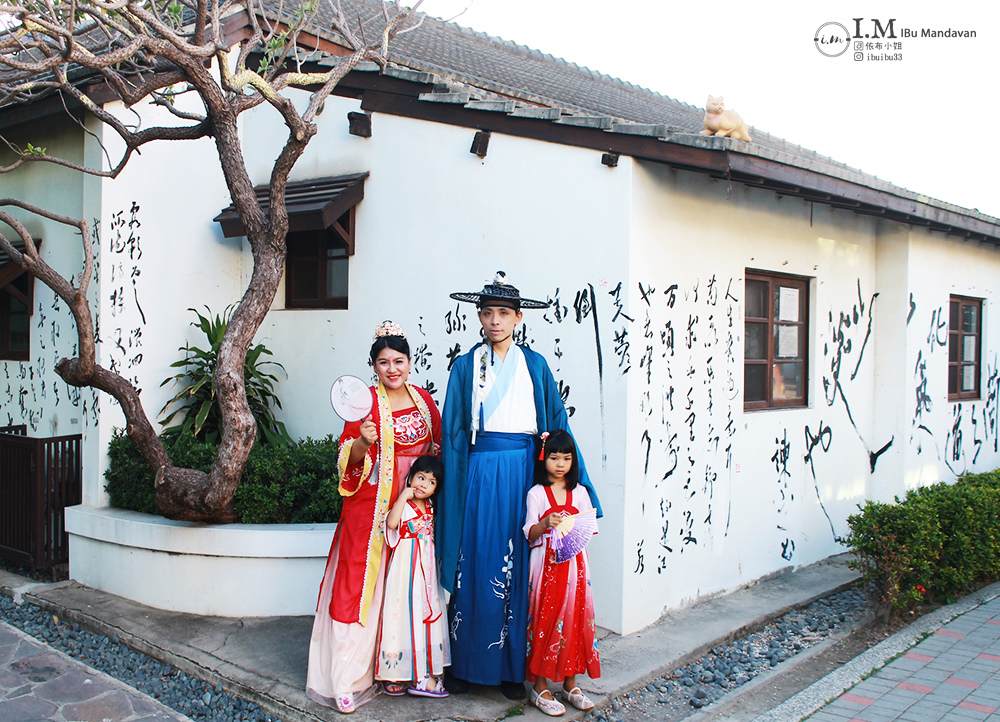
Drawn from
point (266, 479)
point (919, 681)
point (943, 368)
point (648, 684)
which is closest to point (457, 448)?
point (648, 684)

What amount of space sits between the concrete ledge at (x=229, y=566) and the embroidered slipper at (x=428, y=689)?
149 cm

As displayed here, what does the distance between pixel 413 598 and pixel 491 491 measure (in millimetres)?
677

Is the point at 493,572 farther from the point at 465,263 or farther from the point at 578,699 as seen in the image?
the point at 465,263

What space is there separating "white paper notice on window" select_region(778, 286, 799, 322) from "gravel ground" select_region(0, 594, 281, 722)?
4794mm

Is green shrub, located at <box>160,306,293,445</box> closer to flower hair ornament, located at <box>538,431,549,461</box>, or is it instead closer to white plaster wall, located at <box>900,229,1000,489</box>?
flower hair ornament, located at <box>538,431,549,461</box>

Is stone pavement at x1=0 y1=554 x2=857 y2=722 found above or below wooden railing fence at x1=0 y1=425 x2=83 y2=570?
below

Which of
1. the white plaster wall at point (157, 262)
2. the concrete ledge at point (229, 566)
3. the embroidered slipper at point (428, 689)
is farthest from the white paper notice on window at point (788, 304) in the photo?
the white plaster wall at point (157, 262)

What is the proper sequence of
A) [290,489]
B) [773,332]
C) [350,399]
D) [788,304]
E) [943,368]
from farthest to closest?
[943,368] → [788,304] → [773,332] → [290,489] → [350,399]

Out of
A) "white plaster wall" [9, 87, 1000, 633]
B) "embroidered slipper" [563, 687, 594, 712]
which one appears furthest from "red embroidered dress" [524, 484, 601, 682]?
"white plaster wall" [9, 87, 1000, 633]

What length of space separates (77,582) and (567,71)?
9671 mm

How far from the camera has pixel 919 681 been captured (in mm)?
4695

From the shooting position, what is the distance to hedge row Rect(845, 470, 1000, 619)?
5.59 m

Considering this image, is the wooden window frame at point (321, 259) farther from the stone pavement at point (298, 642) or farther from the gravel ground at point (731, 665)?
the gravel ground at point (731, 665)

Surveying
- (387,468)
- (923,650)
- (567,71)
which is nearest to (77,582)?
(387,468)
